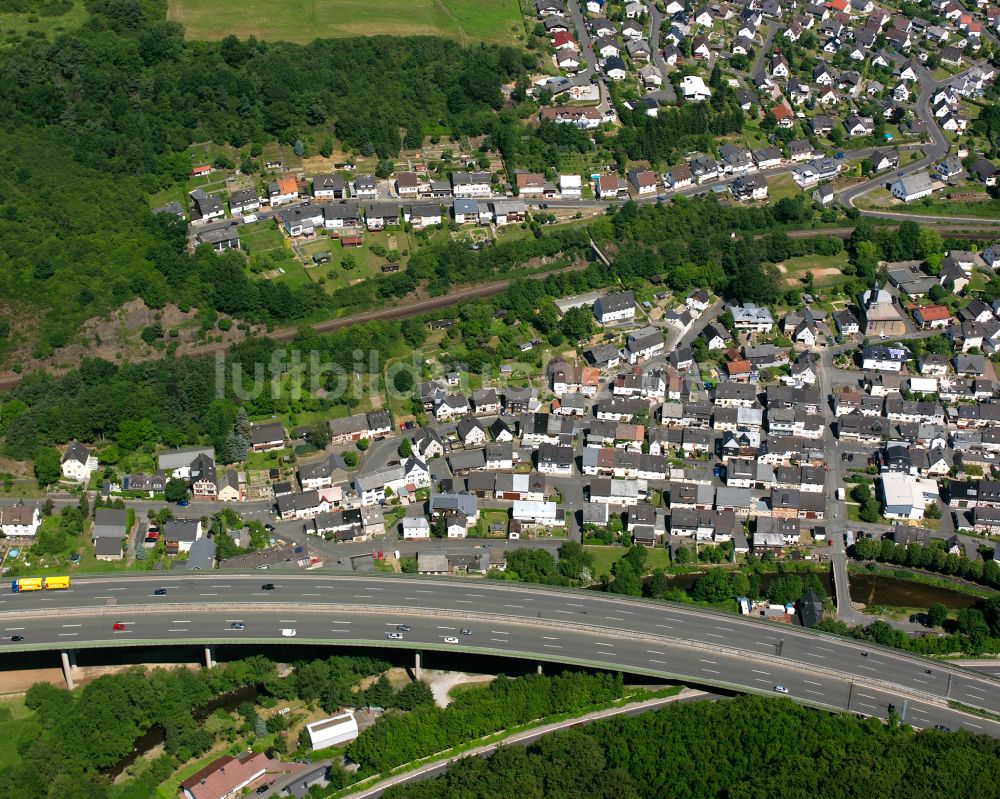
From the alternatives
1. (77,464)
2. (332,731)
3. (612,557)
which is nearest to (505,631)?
(332,731)

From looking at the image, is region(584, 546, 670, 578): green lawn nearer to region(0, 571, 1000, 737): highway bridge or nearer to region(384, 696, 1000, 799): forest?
region(0, 571, 1000, 737): highway bridge

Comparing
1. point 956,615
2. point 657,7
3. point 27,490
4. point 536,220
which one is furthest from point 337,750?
point 657,7

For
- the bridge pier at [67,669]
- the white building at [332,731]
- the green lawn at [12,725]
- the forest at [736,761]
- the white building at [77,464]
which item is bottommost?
the forest at [736,761]

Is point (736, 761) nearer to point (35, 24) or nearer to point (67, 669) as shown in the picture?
point (67, 669)

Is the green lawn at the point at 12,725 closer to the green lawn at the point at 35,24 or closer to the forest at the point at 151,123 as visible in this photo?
the forest at the point at 151,123

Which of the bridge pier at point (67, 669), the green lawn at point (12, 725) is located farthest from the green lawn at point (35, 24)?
the green lawn at point (12, 725)

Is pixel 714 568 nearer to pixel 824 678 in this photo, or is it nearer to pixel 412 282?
pixel 824 678

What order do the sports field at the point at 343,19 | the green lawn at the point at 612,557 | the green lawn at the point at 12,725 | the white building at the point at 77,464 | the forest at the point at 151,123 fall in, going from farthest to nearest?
the sports field at the point at 343,19 → the forest at the point at 151,123 → the white building at the point at 77,464 → the green lawn at the point at 612,557 → the green lawn at the point at 12,725
